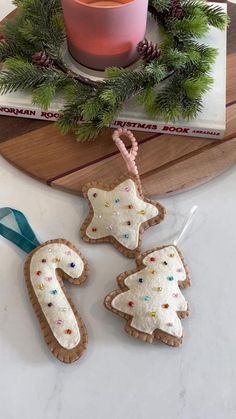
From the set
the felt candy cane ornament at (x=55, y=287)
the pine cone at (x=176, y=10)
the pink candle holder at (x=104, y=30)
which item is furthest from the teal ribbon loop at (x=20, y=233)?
the pine cone at (x=176, y=10)

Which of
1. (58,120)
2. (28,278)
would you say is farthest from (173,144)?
(28,278)

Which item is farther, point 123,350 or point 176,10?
point 176,10

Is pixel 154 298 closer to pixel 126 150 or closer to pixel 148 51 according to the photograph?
pixel 126 150

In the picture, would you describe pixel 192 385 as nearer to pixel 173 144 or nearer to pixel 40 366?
pixel 40 366

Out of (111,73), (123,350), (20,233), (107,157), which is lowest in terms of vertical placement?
(123,350)

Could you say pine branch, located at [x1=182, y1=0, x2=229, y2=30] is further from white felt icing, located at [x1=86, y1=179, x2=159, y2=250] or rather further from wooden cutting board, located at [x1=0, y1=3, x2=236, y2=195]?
white felt icing, located at [x1=86, y1=179, x2=159, y2=250]

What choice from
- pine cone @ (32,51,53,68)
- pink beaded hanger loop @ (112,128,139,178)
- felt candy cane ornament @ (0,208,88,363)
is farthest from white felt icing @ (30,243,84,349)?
pine cone @ (32,51,53,68)

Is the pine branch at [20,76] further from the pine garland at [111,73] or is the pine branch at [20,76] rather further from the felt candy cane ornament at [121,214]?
the felt candy cane ornament at [121,214]

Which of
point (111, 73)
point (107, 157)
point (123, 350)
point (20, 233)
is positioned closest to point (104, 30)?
point (111, 73)
